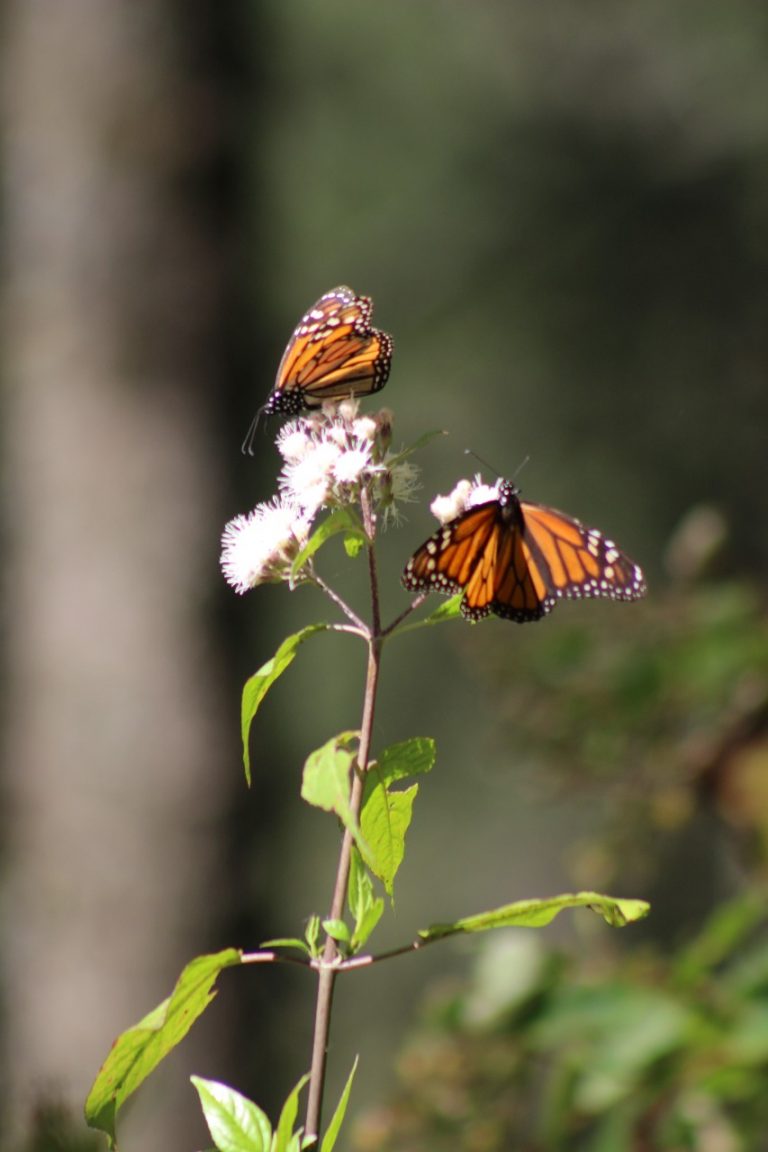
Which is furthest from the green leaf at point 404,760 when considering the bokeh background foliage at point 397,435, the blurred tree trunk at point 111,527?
the blurred tree trunk at point 111,527

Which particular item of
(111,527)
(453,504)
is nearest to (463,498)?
(453,504)

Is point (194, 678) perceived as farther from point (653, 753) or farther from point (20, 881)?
point (653, 753)

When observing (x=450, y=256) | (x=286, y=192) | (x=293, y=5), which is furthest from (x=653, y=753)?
(x=293, y=5)

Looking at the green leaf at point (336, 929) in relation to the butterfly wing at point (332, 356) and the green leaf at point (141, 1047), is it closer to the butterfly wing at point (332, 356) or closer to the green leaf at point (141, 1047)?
the green leaf at point (141, 1047)

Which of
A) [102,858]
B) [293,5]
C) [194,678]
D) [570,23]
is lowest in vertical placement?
[102,858]

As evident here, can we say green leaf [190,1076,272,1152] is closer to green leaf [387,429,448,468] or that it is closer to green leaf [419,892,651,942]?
green leaf [419,892,651,942]

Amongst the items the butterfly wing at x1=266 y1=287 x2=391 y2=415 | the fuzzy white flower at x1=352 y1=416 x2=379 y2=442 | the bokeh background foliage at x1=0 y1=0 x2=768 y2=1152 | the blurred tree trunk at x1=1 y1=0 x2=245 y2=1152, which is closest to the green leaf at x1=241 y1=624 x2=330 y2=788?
the fuzzy white flower at x1=352 y1=416 x2=379 y2=442
